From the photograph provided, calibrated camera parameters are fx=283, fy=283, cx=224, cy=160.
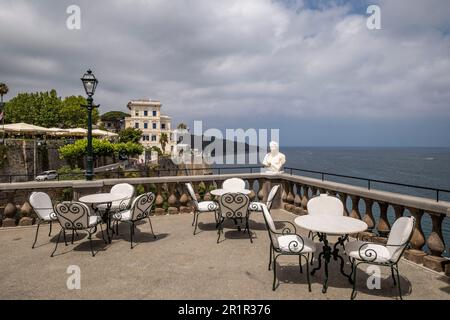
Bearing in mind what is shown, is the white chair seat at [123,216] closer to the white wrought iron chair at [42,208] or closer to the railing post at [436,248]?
the white wrought iron chair at [42,208]

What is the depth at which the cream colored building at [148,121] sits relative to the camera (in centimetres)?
7588

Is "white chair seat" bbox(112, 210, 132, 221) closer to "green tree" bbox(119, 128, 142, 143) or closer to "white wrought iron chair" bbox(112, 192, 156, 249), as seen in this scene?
"white wrought iron chair" bbox(112, 192, 156, 249)

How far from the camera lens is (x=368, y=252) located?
399cm

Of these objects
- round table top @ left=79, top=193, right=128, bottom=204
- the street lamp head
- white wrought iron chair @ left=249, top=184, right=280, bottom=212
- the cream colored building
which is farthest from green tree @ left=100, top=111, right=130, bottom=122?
white wrought iron chair @ left=249, top=184, right=280, bottom=212

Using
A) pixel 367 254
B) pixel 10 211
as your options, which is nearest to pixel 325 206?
pixel 367 254

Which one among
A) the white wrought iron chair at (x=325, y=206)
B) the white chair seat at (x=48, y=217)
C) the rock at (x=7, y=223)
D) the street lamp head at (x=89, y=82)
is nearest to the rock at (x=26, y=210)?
the rock at (x=7, y=223)

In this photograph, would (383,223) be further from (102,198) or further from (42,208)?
(42,208)

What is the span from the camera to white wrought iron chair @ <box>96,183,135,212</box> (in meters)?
6.68

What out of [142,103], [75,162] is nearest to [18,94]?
[142,103]

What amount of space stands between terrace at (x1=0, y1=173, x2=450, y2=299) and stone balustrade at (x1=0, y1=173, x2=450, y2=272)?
0.02 m

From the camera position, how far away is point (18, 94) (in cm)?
6144

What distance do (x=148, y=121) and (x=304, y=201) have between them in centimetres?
7370

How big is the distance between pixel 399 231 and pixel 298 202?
4304mm
